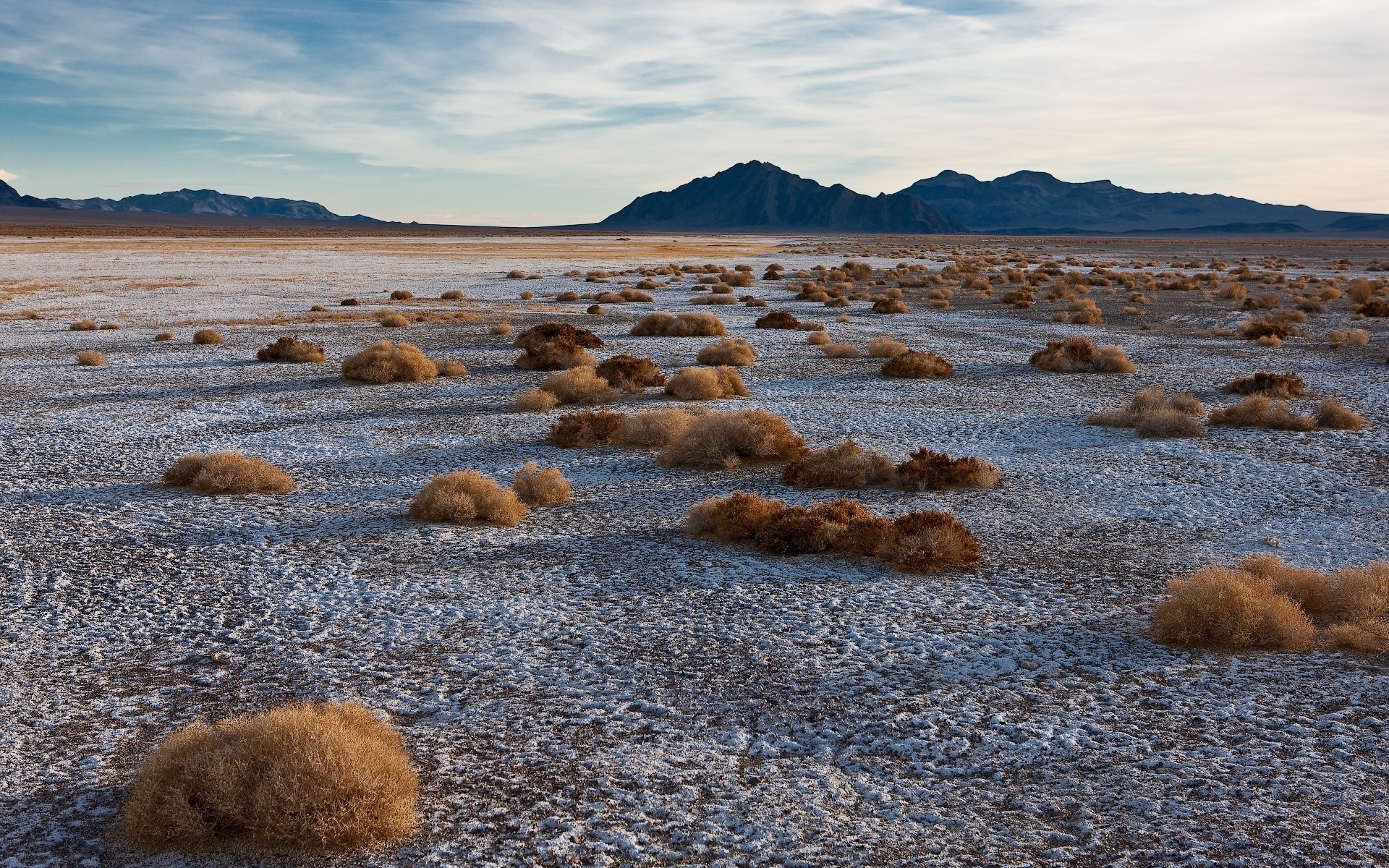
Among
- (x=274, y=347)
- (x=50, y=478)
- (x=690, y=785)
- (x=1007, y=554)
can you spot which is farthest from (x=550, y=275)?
(x=690, y=785)

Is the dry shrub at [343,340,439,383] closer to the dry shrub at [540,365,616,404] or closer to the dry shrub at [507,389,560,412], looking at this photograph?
the dry shrub at [540,365,616,404]

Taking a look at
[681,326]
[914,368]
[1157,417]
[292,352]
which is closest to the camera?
[1157,417]

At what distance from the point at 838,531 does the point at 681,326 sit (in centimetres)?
1872

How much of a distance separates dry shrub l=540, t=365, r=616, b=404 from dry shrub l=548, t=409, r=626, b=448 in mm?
2708

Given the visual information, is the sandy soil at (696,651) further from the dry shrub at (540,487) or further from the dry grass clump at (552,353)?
the dry grass clump at (552,353)

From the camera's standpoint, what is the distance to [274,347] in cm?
2209

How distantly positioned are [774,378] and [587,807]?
15.4m

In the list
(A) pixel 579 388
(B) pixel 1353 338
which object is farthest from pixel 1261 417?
(B) pixel 1353 338

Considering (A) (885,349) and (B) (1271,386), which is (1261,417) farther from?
(A) (885,349)

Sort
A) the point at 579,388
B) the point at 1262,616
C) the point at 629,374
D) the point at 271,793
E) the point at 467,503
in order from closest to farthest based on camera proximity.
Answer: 1. the point at 271,793
2. the point at 1262,616
3. the point at 467,503
4. the point at 579,388
5. the point at 629,374

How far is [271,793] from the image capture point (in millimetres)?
4559

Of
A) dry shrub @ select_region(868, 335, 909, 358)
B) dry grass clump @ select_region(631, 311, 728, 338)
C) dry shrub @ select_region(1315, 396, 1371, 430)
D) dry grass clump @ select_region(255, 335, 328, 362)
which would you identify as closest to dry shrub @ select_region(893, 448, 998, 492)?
dry shrub @ select_region(1315, 396, 1371, 430)

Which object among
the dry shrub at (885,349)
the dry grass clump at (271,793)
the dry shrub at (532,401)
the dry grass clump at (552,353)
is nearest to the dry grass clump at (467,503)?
the dry grass clump at (271,793)

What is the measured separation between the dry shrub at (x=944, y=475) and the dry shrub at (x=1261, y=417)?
5496mm
